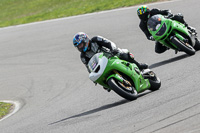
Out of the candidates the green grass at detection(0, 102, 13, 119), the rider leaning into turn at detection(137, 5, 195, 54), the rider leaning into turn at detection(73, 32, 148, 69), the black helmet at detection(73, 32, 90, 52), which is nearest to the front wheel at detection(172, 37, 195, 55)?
the rider leaning into turn at detection(137, 5, 195, 54)

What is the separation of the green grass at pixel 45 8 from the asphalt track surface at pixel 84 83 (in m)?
1.71

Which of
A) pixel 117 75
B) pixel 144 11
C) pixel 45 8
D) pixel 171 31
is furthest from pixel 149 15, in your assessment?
pixel 45 8

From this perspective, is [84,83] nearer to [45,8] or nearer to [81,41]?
[81,41]

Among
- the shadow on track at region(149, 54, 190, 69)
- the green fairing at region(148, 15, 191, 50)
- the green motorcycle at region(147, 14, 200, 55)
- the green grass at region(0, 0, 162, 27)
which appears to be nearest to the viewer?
the green motorcycle at region(147, 14, 200, 55)

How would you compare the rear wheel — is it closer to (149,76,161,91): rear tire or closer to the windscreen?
(149,76,161,91): rear tire

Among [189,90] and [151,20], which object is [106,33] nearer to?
[151,20]

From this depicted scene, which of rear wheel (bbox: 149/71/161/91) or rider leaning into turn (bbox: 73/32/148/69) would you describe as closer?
rider leaning into turn (bbox: 73/32/148/69)

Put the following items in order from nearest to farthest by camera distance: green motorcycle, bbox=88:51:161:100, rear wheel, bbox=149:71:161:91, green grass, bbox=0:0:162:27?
green motorcycle, bbox=88:51:161:100, rear wheel, bbox=149:71:161:91, green grass, bbox=0:0:162:27

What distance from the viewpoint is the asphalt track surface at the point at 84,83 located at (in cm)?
728

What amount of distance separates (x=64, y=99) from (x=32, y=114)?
50.4 inches

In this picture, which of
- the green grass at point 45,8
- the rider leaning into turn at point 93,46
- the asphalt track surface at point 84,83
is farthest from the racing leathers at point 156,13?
the green grass at point 45,8

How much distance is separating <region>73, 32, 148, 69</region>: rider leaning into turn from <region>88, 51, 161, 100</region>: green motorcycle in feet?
0.64

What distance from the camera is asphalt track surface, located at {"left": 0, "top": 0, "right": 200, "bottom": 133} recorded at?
23.9ft

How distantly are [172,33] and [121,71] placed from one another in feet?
12.7
